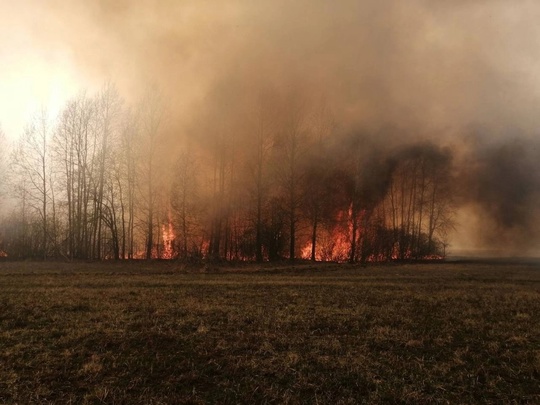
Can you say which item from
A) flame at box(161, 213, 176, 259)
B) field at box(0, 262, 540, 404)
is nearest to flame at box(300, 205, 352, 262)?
flame at box(161, 213, 176, 259)

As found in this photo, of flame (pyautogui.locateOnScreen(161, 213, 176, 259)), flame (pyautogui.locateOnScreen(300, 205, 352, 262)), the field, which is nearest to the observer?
the field

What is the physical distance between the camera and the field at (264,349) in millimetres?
5953

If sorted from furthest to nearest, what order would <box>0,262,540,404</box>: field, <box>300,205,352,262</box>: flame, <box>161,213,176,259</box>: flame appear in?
<box>300,205,352,262</box>: flame < <box>161,213,176,259</box>: flame < <box>0,262,540,404</box>: field

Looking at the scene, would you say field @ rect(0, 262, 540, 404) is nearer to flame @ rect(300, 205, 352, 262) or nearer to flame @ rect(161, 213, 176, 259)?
flame @ rect(161, 213, 176, 259)

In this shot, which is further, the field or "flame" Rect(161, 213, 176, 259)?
"flame" Rect(161, 213, 176, 259)

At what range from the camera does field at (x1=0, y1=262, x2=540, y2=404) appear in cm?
595

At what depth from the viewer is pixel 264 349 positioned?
25.7ft

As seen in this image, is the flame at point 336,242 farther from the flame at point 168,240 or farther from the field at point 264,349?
the field at point 264,349

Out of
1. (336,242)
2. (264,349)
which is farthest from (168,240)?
(264,349)

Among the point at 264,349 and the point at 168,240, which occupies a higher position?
the point at 168,240

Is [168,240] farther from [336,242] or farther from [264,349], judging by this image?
[264,349]

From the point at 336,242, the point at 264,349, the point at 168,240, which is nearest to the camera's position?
the point at 264,349

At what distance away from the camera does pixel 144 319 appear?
33.6ft

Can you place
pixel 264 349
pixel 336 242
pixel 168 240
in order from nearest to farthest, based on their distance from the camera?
pixel 264 349 < pixel 168 240 < pixel 336 242
